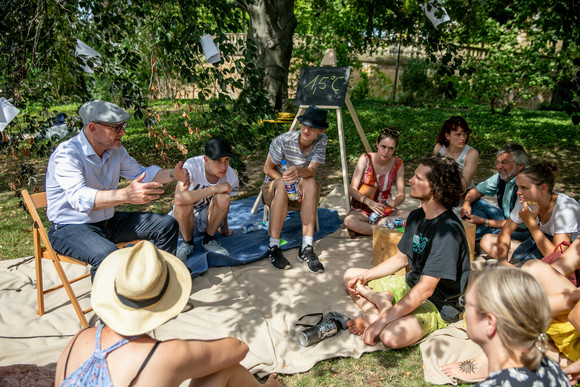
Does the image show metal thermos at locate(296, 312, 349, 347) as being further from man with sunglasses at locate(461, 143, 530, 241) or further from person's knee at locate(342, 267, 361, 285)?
man with sunglasses at locate(461, 143, 530, 241)

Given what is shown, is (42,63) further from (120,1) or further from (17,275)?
(17,275)

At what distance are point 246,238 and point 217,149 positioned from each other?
3.81 ft

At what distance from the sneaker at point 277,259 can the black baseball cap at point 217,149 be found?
1003mm

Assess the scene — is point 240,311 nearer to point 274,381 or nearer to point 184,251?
point 274,381

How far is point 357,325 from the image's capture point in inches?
119

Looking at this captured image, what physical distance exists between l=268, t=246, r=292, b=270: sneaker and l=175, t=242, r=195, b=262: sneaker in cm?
77

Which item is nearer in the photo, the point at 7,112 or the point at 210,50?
the point at 7,112

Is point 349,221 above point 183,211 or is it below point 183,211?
below

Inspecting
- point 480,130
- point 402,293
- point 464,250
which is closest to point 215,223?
point 402,293

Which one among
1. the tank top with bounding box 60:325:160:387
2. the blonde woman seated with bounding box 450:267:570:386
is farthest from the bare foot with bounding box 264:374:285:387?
the blonde woman seated with bounding box 450:267:570:386

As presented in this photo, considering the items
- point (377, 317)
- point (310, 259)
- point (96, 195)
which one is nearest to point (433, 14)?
point (310, 259)

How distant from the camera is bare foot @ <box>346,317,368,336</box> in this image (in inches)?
118

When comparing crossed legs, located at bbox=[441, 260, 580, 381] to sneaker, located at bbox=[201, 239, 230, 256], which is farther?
sneaker, located at bbox=[201, 239, 230, 256]

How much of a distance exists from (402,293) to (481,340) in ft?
5.06
